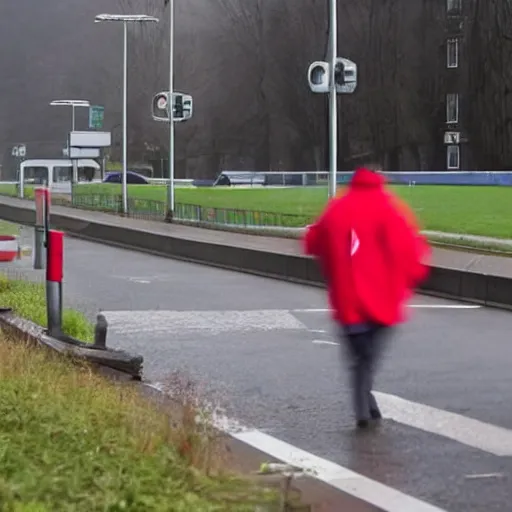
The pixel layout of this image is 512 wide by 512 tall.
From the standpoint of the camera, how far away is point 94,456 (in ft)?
18.3

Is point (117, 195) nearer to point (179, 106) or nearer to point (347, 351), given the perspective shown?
point (179, 106)

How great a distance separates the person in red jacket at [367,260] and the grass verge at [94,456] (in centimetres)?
151

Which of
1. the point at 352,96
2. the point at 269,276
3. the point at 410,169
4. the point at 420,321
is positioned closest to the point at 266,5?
the point at 352,96

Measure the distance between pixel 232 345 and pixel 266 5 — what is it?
272ft

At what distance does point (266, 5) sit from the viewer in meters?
92.5

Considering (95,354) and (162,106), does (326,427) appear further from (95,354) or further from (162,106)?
(162,106)

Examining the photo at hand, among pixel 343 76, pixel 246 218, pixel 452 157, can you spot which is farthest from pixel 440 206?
pixel 452 157

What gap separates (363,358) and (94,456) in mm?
2875

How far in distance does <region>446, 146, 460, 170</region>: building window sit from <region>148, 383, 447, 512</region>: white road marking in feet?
237

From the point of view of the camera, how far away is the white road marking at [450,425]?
25.0ft

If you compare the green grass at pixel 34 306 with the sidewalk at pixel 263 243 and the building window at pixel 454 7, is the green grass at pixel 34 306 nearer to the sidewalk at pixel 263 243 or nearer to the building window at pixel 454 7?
the sidewalk at pixel 263 243

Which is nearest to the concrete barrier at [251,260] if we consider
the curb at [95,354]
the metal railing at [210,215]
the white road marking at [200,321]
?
the metal railing at [210,215]

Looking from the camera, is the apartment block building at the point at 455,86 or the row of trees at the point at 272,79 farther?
the apartment block building at the point at 455,86

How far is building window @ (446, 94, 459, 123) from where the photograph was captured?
256 ft
